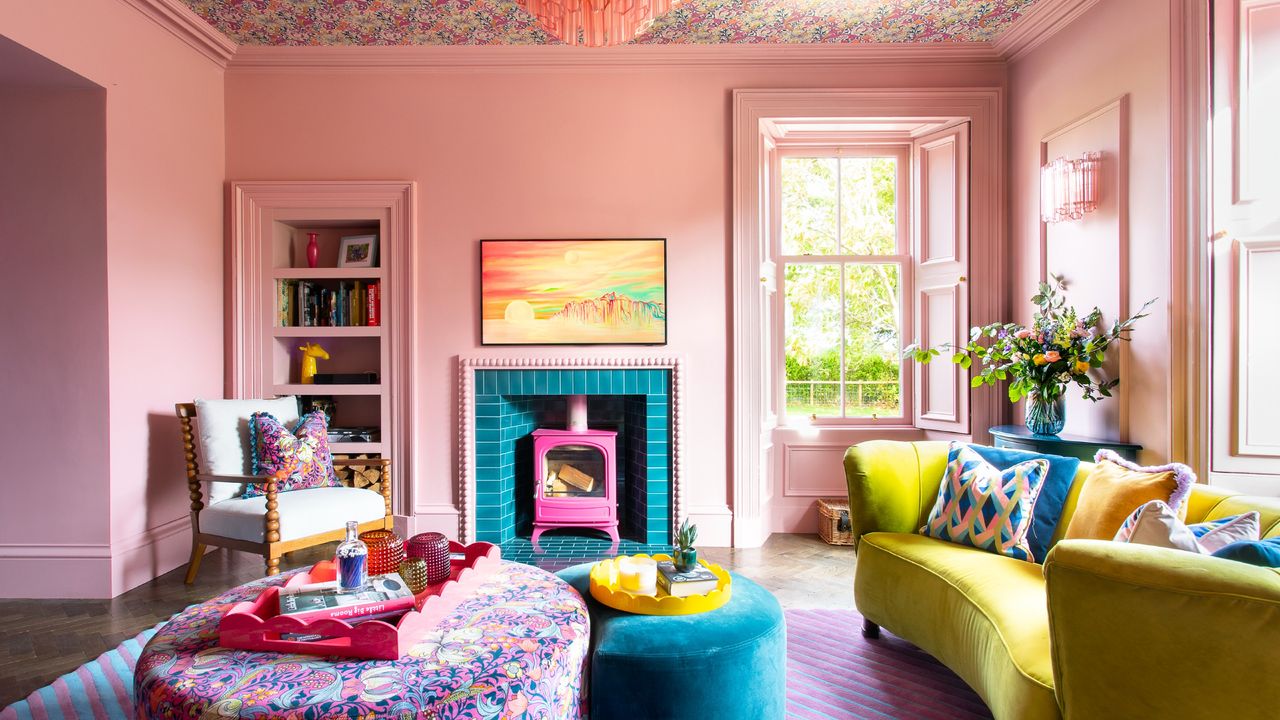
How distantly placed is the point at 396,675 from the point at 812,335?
3.37 metres

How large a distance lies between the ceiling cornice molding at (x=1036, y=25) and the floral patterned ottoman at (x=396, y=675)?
3.74m

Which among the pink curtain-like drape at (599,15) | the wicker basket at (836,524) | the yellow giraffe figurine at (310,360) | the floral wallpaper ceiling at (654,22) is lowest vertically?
the wicker basket at (836,524)

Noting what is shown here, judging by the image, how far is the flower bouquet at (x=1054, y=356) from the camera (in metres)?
2.95

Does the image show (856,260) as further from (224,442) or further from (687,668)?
(224,442)

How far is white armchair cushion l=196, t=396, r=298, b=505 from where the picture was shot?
10.5ft

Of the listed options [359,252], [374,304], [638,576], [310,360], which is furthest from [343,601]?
[359,252]

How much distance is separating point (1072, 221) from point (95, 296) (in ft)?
15.7

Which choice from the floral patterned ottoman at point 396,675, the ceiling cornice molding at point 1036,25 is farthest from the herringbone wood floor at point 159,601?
the ceiling cornice molding at point 1036,25

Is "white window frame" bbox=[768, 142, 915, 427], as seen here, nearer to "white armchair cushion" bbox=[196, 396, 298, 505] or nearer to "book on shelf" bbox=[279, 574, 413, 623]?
"book on shelf" bbox=[279, 574, 413, 623]

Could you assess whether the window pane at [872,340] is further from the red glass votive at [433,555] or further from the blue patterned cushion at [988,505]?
the red glass votive at [433,555]

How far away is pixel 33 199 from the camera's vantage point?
3057mm

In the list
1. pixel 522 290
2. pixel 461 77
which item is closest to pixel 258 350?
pixel 522 290

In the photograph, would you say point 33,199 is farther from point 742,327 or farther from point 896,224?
point 896,224

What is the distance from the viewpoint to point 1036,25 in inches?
138
